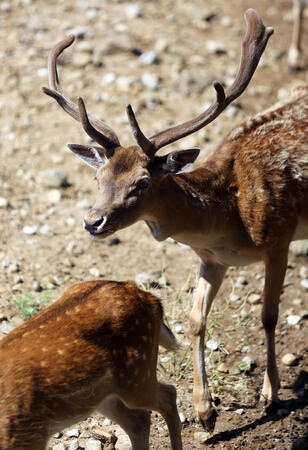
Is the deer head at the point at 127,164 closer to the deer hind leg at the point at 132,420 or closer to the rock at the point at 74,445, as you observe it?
the deer hind leg at the point at 132,420

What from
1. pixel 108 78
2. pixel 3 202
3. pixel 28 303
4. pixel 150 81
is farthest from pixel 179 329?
pixel 108 78

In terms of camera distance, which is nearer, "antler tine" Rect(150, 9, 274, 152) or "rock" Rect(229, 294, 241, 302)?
"antler tine" Rect(150, 9, 274, 152)

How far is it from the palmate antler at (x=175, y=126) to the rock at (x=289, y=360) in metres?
2.10

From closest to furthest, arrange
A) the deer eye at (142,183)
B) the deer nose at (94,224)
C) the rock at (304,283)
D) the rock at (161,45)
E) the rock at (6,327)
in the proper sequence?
the deer nose at (94,224) < the deer eye at (142,183) < the rock at (6,327) < the rock at (304,283) < the rock at (161,45)

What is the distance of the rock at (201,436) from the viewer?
200 inches

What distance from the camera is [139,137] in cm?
476

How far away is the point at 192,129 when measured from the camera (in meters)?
4.97

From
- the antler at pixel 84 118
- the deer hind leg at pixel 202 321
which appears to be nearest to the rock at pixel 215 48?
the antler at pixel 84 118

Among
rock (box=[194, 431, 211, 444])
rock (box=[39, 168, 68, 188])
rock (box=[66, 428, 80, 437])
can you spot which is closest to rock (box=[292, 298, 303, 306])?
rock (box=[194, 431, 211, 444])

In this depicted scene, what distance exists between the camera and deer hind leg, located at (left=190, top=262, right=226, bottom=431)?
5.32 m

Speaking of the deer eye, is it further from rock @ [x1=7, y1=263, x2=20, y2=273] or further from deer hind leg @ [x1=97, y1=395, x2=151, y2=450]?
rock @ [x1=7, y1=263, x2=20, y2=273]

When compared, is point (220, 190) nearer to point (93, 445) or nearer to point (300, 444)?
point (300, 444)

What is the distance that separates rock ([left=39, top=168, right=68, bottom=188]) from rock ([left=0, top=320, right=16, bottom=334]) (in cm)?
221

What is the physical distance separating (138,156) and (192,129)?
422 mm
